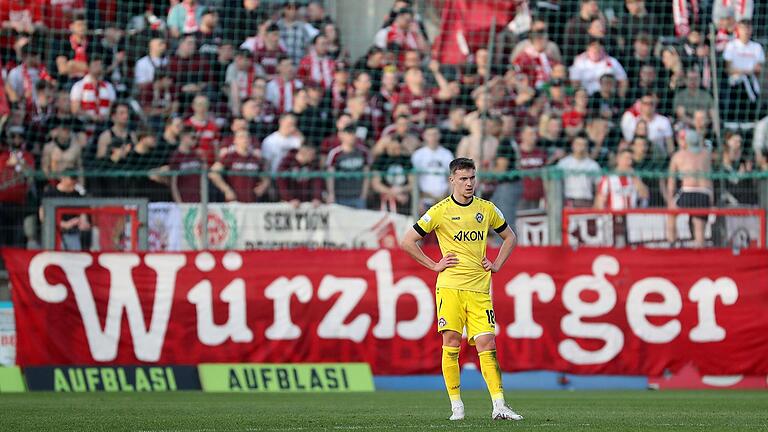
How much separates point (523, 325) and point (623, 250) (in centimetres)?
154

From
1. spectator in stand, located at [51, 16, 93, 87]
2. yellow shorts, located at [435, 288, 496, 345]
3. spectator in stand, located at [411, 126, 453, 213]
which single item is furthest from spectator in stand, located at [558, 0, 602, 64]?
yellow shorts, located at [435, 288, 496, 345]

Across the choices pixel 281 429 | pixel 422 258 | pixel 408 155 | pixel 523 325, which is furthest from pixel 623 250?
pixel 281 429

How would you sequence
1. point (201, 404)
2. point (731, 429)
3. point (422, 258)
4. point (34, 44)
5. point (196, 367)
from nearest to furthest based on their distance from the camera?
1. point (731, 429)
2. point (422, 258)
3. point (201, 404)
4. point (196, 367)
5. point (34, 44)

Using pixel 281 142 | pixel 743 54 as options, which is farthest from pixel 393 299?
pixel 743 54

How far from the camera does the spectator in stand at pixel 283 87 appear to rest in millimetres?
19516

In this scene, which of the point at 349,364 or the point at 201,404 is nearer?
the point at 201,404

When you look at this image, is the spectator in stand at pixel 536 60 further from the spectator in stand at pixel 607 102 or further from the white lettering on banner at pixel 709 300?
the white lettering on banner at pixel 709 300

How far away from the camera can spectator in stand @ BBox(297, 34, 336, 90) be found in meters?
20.0

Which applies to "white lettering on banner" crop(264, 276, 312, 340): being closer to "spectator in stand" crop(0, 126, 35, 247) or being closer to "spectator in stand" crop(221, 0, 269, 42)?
"spectator in stand" crop(0, 126, 35, 247)

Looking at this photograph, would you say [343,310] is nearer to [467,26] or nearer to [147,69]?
[147,69]

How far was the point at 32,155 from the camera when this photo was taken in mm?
17500

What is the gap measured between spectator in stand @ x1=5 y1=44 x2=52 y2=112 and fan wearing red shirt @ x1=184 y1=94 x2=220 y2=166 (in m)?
2.06

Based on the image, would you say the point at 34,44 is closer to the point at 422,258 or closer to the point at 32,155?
the point at 32,155

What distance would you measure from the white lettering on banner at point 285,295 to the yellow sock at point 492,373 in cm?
682
